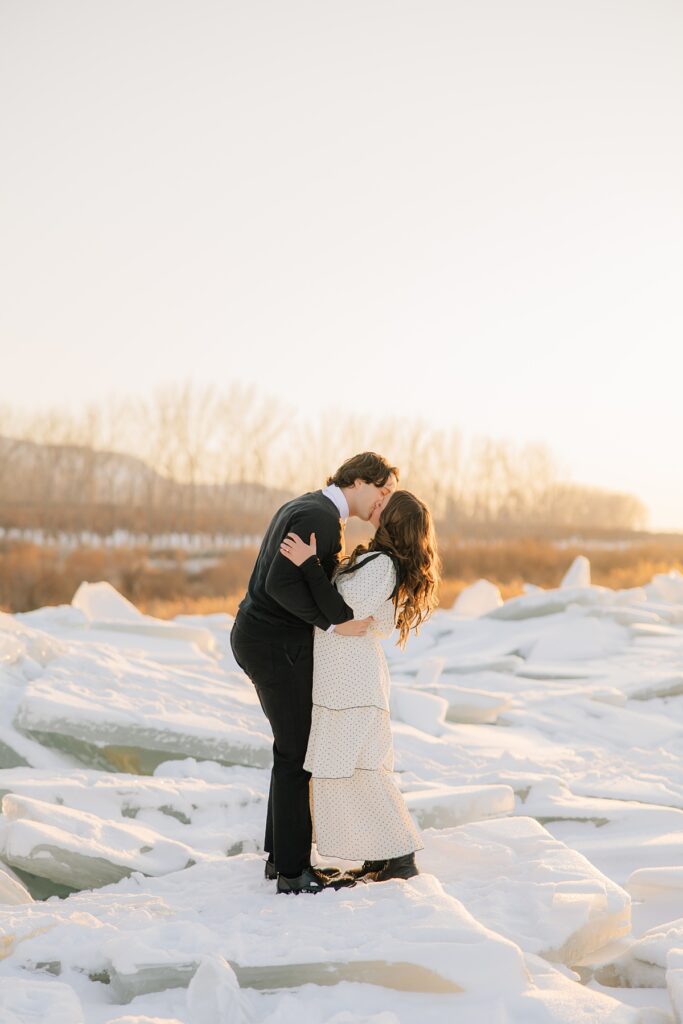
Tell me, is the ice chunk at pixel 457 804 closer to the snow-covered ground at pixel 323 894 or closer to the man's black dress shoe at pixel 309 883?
the snow-covered ground at pixel 323 894

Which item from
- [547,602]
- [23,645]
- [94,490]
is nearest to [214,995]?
[23,645]

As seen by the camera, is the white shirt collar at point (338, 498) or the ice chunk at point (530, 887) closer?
the ice chunk at point (530, 887)

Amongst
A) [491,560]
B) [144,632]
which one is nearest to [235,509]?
[491,560]

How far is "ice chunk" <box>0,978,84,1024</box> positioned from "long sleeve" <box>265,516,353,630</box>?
117cm

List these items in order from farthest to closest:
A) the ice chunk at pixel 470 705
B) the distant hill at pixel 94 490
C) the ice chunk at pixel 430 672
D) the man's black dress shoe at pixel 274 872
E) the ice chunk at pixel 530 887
Answer: the distant hill at pixel 94 490, the ice chunk at pixel 430 672, the ice chunk at pixel 470 705, the man's black dress shoe at pixel 274 872, the ice chunk at pixel 530 887

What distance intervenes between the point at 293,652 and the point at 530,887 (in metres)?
1.03

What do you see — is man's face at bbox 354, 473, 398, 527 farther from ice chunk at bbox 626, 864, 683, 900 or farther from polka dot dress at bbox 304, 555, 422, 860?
ice chunk at bbox 626, 864, 683, 900

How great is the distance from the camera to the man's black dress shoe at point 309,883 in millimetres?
3014

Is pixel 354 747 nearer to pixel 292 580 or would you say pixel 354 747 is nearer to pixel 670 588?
pixel 292 580

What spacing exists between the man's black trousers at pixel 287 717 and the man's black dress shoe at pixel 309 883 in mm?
20

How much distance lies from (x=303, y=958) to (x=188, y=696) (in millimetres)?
3215

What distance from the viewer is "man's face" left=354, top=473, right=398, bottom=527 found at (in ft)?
10.00

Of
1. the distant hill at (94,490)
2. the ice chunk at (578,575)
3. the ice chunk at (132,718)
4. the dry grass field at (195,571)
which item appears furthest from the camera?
the distant hill at (94,490)

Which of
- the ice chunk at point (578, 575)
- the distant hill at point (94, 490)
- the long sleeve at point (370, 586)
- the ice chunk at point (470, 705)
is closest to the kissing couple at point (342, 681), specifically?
the long sleeve at point (370, 586)
